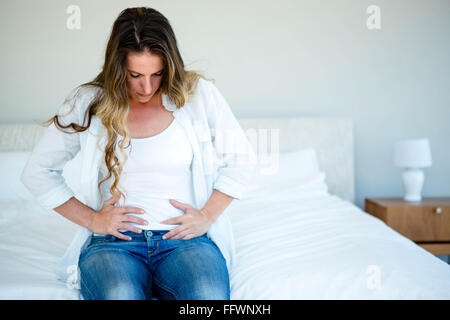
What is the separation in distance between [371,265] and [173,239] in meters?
0.62

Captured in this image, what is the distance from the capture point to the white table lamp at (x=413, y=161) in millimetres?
2607

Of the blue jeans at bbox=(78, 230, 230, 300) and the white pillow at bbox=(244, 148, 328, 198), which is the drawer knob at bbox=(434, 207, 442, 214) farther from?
the blue jeans at bbox=(78, 230, 230, 300)

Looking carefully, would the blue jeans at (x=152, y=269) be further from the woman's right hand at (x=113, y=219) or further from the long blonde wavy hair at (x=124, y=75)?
the long blonde wavy hair at (x=124, y=75)

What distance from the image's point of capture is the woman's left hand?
3.70ft

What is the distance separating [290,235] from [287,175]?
908mm

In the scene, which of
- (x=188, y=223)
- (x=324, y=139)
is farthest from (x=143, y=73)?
(x=324, y=139)

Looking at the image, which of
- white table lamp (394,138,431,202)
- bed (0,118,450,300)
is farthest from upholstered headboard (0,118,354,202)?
white table lamp (394,138,431,202)

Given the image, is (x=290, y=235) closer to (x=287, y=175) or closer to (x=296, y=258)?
(x=296, y=258)

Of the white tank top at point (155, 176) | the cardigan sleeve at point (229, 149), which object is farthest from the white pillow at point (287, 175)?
the white tank top at point (155, 176)

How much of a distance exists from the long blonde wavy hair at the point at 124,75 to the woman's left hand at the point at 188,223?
184 millimetres

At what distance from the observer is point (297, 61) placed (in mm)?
2891

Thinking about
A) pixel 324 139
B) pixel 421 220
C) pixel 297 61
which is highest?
pixel 297 61
